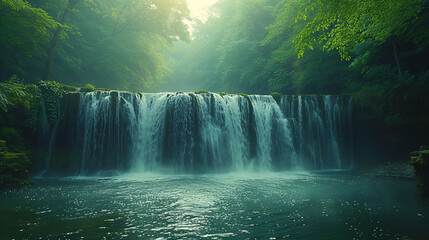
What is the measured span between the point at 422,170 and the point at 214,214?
463 centimetres

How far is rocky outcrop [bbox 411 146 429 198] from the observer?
496 cm

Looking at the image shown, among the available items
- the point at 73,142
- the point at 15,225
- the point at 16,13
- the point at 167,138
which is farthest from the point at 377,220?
the point at 16,13

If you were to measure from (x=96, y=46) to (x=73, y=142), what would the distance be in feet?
41.2

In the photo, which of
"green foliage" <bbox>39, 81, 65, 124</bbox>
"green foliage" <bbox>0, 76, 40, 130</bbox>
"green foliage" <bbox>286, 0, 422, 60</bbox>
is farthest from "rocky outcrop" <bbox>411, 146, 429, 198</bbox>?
"green foliage" <bbox>39, 81, 65, 124</bbox>

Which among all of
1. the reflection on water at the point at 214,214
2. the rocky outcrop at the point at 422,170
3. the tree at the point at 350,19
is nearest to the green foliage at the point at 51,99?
the reflection on water at the point at 214,214

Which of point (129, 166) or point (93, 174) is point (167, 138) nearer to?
point (129, 166)

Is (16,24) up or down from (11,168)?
up

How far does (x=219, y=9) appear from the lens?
44.8 m

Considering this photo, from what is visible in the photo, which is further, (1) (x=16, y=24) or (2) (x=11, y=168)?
(1) (x=16, y=24)

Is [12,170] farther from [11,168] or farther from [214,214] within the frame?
[214,214]

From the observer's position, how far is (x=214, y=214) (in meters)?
4.39

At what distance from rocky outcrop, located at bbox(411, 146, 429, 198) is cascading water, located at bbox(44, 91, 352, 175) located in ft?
22.9

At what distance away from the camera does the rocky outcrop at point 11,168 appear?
22.1 ft

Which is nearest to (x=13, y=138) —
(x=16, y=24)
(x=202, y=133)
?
(x=202, y=133)
